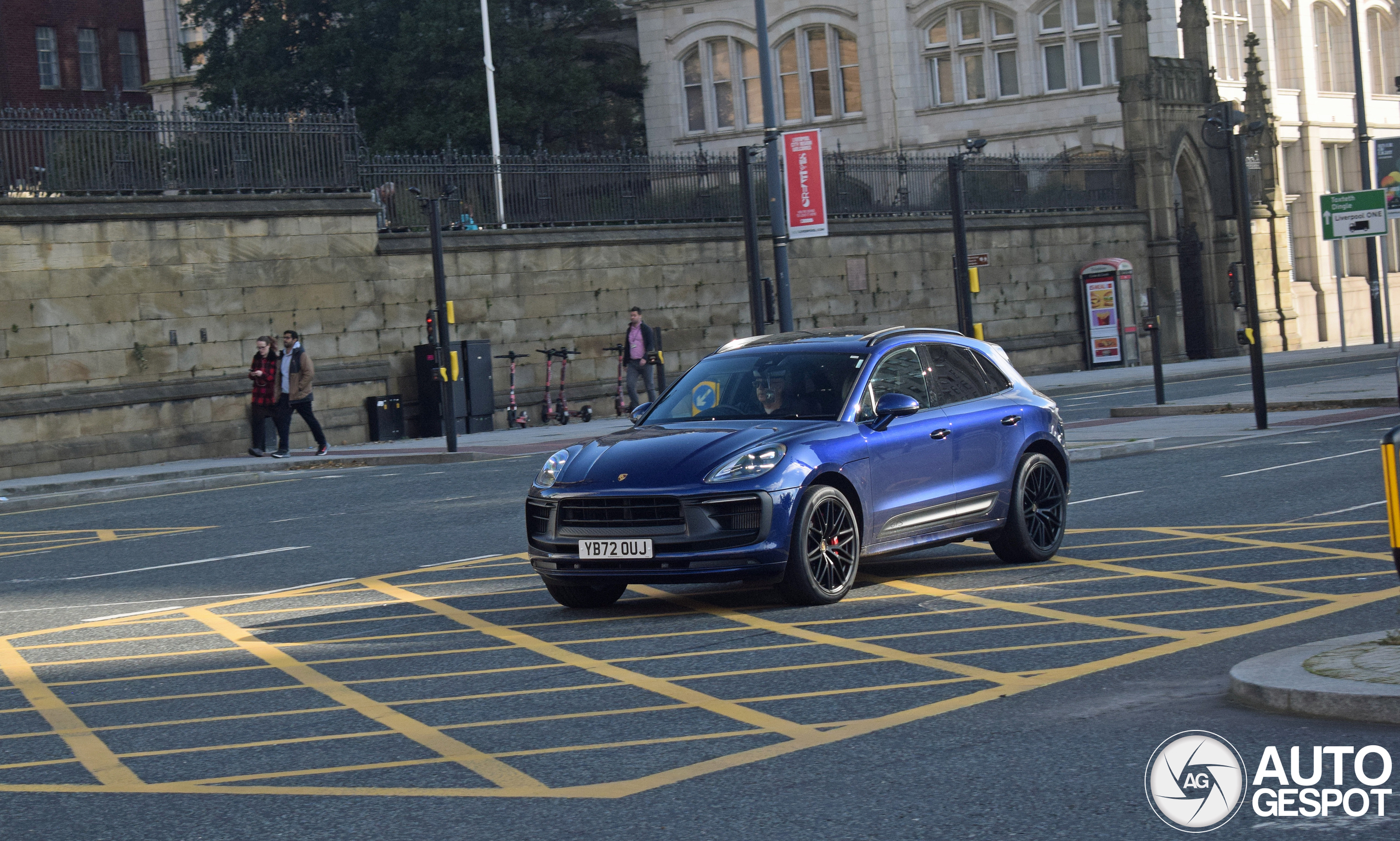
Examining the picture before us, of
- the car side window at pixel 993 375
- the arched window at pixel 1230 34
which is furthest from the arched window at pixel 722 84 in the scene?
the car side window at pixel 993 375

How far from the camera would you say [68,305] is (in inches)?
974

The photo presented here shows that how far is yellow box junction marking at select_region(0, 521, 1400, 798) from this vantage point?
6.68m

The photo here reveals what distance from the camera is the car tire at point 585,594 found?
10.2 metres

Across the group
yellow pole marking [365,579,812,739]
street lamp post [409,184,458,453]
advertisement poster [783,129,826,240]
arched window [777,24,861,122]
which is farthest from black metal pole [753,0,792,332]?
arched window [777,24,861,122]

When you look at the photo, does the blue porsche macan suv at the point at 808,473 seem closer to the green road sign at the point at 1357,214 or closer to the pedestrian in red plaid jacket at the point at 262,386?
the pedestrian in red plaid jacket at the point at 262,386

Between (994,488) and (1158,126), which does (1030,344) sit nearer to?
(1158,126)

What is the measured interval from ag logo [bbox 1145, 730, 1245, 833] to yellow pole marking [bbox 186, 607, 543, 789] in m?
2.13

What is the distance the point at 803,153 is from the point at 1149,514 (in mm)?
14035

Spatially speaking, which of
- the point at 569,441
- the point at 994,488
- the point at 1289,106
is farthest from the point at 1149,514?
the point at 1289,106

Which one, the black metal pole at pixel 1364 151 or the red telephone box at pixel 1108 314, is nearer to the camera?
the red telephone box at pixel 1108 314

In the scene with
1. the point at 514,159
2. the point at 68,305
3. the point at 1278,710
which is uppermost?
the point at 514,159

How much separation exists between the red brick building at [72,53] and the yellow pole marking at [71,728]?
166 feet

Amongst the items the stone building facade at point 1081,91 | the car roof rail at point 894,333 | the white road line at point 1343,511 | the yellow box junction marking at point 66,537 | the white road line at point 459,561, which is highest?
the stone building facade at point 1081,91

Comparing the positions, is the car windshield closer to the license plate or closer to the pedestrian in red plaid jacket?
the license plate
